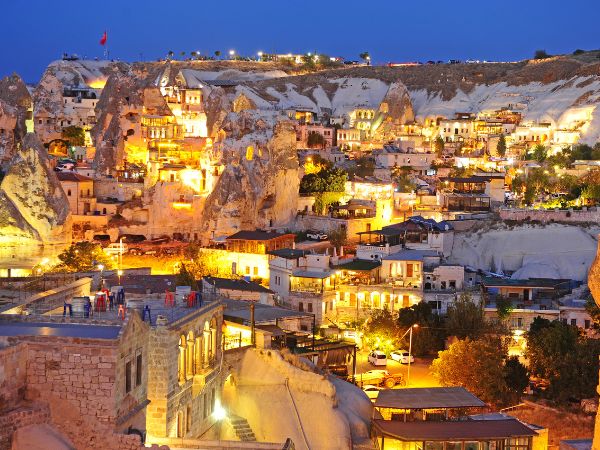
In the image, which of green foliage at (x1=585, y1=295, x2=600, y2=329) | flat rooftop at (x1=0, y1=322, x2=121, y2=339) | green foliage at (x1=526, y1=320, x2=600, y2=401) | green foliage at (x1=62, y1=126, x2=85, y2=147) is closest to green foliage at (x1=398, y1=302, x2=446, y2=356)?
green foliage at (x1=526, y1=320, x2=600, y2=401)

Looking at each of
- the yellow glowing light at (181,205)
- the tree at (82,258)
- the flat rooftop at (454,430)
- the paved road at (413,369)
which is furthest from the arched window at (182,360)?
the yellow glowing light at (181,205)

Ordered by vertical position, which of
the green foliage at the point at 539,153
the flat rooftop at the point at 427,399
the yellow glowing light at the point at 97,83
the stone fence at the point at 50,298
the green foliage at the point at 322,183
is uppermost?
the yellow glowing light at the point at 97,83

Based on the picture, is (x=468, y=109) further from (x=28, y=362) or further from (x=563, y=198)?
(x=28, y=362)

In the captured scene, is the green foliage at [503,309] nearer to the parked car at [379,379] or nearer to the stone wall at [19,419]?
the parked car at [379,379]

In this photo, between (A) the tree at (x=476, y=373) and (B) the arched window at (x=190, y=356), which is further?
→ (A) the tree at (x=476, y=373)

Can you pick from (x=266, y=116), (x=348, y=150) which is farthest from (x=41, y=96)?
(x=266, y=116)

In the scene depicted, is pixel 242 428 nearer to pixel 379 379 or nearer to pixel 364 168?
pixel 379 379
